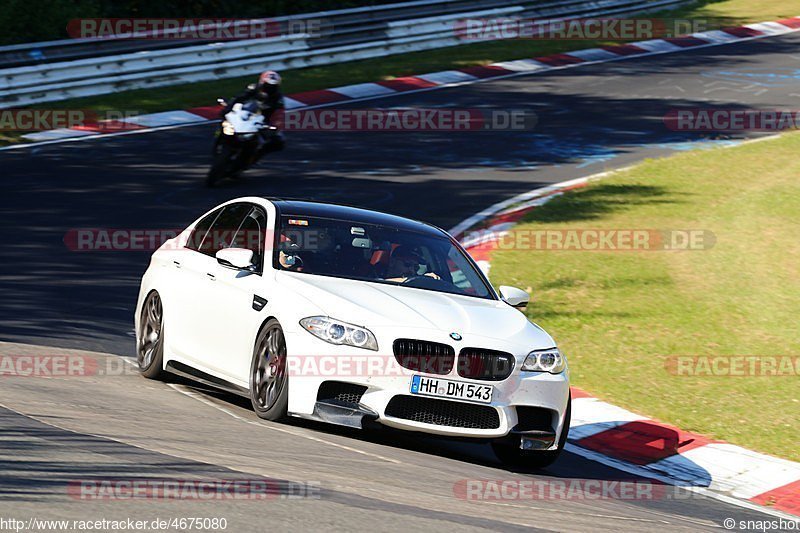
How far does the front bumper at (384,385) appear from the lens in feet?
26.1

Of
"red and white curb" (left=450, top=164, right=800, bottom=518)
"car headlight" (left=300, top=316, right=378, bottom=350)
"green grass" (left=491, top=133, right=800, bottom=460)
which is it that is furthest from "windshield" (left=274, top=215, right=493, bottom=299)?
"green grass" (left=491, top=133, right=800, bottom=460)

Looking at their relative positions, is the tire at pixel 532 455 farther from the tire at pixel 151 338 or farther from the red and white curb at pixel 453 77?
the red and white curb at pixel 453 77

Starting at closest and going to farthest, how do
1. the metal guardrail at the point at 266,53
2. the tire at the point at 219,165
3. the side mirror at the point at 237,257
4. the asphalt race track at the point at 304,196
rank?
the asphalt race track at the point at 304,196, the side mirror at the point at 237,257, the tire at the point at 219,165, the metal guardrail at the point at 266,53

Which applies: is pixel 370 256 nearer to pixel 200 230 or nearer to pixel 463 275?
pixel 463 275

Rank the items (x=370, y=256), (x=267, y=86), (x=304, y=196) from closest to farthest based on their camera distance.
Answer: (x=370, y=256)
(x=304, y=196)
(x=267, y=86)

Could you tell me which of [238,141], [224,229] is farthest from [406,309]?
[238,141]

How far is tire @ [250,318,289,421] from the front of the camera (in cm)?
819

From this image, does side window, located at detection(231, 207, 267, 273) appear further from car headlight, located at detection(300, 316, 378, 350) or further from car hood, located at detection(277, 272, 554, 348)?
car headlight, located at detection(300, 316, 378, 350)

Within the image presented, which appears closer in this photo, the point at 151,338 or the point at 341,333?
the point at 341,333

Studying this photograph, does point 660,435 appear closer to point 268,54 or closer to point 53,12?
point 268,54

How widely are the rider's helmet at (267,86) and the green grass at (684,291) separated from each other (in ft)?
15.3

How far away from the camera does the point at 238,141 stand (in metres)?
19.0

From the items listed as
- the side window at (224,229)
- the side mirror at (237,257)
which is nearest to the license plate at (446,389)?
the side mirror at (237,257)

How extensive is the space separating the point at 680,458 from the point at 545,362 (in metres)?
1.84
